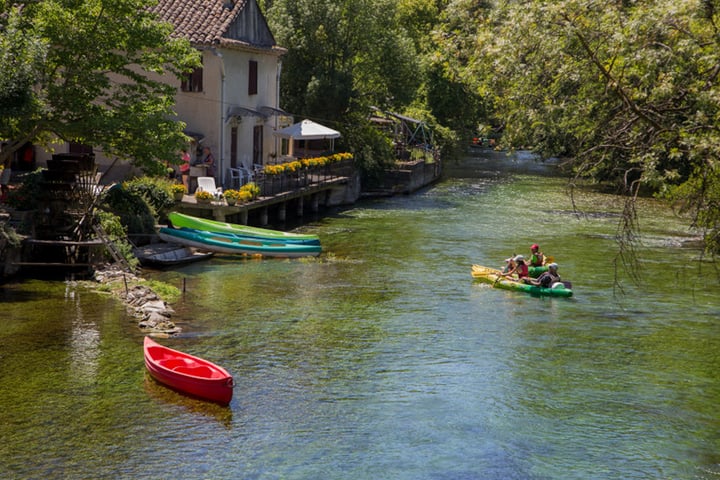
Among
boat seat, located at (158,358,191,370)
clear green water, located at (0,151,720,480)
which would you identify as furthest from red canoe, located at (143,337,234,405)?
clear green water, located at (0,151,720,480)

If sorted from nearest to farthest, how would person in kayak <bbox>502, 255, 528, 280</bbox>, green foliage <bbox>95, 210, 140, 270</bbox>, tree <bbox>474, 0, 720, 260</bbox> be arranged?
tree <bbox>474, 0, 720, 260</bbox> → green foliage <bbox>95, 210, 140, 270</bbox> → person in kayak <bbox>502, 255, 528, 280</bbox>

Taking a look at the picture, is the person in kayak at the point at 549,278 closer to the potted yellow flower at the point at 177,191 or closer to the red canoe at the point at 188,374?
the red canoe at the point at 188,374

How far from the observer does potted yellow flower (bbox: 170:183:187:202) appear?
34906mm

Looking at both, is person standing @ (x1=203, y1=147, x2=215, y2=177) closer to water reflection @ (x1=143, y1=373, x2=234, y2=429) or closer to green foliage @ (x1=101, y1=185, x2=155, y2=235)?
green foliage @ (x1=101, y1=185, x2=155, y2=235)

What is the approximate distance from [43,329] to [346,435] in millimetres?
9190

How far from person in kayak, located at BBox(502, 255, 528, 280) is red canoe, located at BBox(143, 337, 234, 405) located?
1315cm

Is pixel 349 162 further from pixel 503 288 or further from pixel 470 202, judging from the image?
pixel 503 288

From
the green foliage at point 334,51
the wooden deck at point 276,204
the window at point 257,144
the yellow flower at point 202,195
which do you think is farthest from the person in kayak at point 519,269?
the green foliage at point 334,51

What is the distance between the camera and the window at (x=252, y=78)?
143 ft

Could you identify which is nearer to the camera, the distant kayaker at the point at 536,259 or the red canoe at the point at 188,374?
the red canoe at the point at 188,374

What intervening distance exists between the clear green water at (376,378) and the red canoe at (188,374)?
0.28 metres

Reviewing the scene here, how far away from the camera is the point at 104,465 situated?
49.1ft

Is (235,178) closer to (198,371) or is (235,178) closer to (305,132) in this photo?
(305,132)

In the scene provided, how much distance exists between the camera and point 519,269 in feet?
96.8
